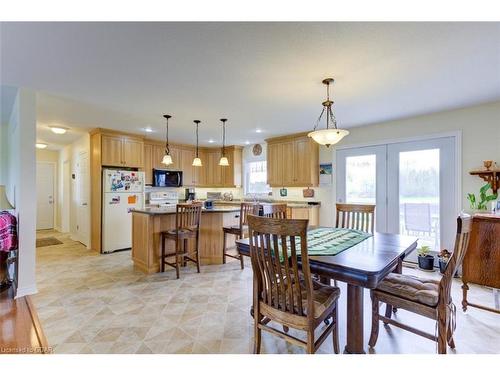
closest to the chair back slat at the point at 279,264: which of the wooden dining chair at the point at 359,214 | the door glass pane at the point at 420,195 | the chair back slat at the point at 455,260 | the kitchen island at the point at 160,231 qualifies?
the chair back slat at the point at 455,260

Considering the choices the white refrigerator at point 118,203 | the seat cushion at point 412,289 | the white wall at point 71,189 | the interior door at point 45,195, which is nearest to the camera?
the seat cushion at point 412,289

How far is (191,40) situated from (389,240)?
91.7 inches

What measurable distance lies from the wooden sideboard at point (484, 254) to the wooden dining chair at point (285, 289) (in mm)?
2096

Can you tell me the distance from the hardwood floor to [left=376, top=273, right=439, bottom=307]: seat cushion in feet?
8.34

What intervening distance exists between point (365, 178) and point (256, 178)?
2751 mm

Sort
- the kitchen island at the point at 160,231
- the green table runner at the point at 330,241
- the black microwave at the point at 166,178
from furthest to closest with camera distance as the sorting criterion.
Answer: the black microwave at the point at 166,178, the kitchen island at the point at 160,231, the green table runner at the point at 330,241

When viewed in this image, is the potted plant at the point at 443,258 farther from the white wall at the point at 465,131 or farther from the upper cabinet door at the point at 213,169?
the upper cabinet door at the point at 213,169

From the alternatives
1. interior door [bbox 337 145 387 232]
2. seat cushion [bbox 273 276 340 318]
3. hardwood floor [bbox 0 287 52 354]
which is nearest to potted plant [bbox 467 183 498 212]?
interior door [bbox 337 145 387 232]

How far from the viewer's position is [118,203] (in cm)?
474

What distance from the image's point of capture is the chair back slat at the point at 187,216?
3372 mm

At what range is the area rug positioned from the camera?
5.34m

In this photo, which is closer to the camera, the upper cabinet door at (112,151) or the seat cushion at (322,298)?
the seat cushion at (322,298)

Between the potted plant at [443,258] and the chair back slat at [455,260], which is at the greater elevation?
the chair back slat at [455,260]

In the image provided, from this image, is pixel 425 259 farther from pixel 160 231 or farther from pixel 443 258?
pixel 160 231
